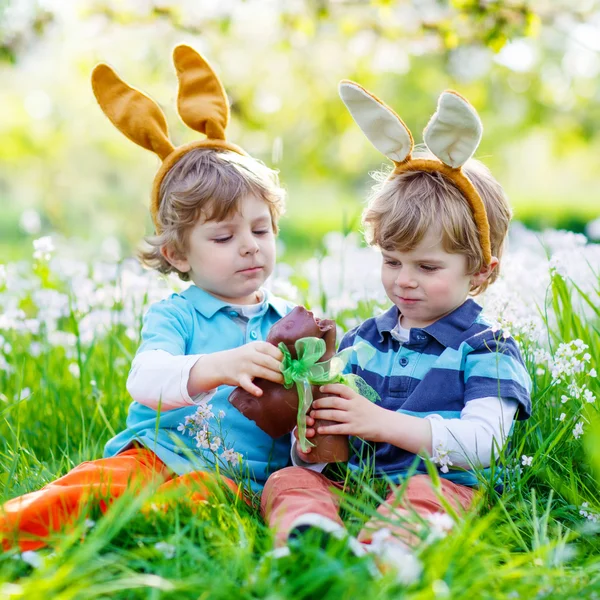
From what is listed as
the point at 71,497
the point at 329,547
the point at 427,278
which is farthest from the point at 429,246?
the point at 71,497

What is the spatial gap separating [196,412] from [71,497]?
0.48m

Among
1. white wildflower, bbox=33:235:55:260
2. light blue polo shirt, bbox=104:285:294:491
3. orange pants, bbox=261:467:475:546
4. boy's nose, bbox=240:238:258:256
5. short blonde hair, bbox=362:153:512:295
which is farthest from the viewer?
white wildflower, bbox=33:235:55:260

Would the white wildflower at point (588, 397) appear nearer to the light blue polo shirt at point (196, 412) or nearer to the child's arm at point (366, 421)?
the child's arm at point (366, 421)

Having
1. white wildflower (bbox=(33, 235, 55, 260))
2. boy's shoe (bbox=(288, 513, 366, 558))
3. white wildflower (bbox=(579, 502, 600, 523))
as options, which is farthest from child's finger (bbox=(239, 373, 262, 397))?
white wildflower (bbox=(33, 235, 55, 260))

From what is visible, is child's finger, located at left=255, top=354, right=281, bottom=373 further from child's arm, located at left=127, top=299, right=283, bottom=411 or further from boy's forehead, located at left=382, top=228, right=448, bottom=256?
boy's forehead, located at left=382, top=228, right=448, bottom=256

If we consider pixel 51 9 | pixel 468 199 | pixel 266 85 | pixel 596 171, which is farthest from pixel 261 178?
pixel 596 171

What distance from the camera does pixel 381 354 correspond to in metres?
2.65

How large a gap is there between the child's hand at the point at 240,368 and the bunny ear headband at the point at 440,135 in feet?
2.58

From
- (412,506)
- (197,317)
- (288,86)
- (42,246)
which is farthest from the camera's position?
(288,86)

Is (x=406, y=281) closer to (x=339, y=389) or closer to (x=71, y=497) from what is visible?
(x=339, y=389)

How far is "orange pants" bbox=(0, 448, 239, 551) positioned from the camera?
2.05m

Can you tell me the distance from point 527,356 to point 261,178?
1134mm

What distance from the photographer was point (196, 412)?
2.51 metres

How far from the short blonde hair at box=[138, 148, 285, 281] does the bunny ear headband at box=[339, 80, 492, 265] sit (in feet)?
1.56
